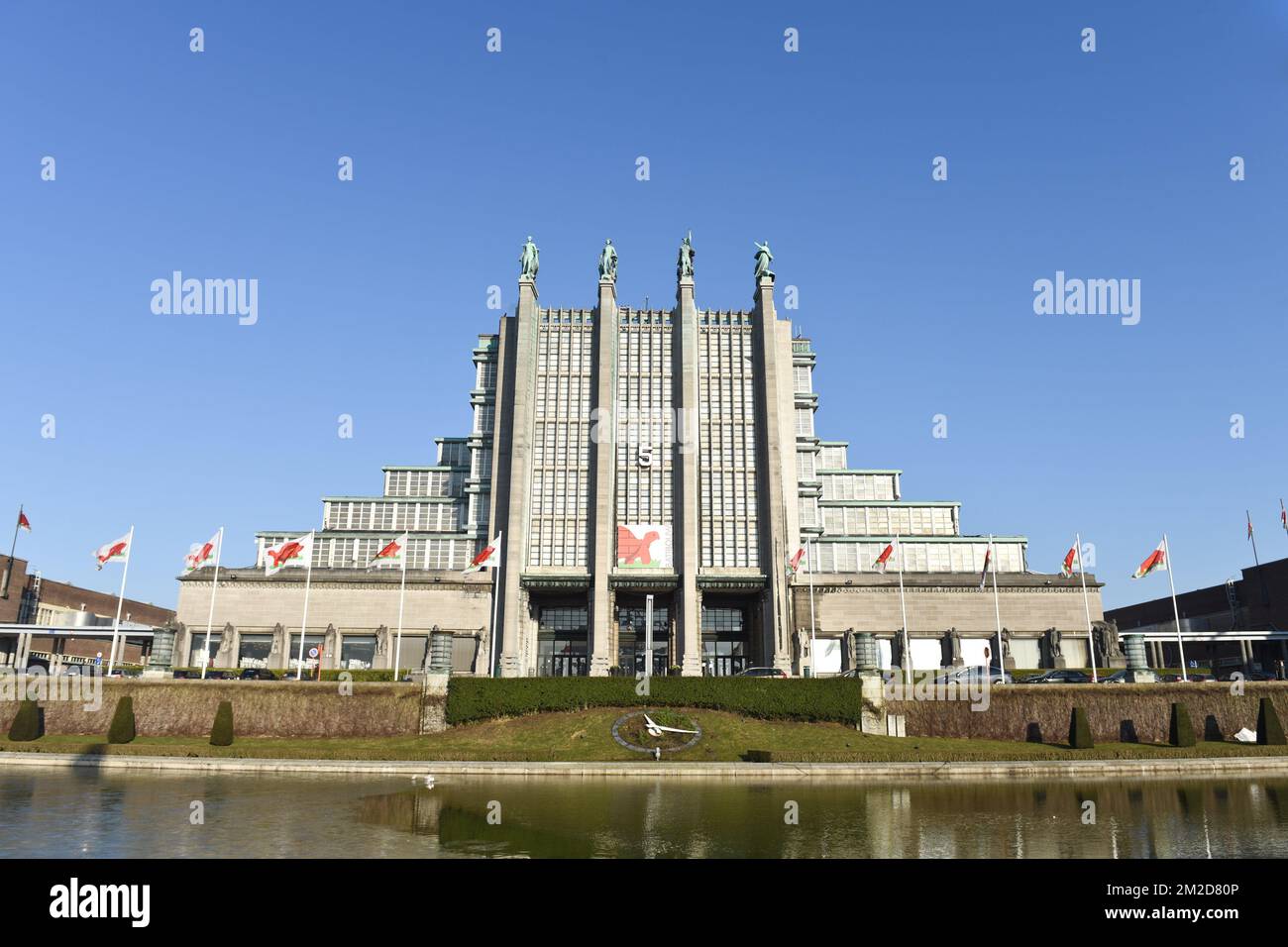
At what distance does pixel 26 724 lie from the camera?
46469mm

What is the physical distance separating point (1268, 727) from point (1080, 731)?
9951mm

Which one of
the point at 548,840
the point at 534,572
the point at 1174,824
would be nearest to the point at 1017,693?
the point at 1174,824

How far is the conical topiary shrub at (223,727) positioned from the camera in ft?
155

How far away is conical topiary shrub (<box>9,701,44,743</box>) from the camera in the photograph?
1822 inches

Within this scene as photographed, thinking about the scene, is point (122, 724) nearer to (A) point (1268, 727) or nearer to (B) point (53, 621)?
(A) point (1268, 727)

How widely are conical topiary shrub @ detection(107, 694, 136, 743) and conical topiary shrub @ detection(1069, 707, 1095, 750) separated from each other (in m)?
52.4

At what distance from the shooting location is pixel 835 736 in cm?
4912

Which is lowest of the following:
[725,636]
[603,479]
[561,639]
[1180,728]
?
[1180,728]

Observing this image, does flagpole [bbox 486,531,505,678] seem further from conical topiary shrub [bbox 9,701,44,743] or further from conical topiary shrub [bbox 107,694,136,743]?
conical topiary shrub [bbox 9,701,44,743]

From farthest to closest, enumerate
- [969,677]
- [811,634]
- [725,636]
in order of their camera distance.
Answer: [725,636]
[811,634]
[969,677]

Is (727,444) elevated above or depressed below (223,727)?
above

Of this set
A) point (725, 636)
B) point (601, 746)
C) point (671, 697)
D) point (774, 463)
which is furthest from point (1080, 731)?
point (725, 636)

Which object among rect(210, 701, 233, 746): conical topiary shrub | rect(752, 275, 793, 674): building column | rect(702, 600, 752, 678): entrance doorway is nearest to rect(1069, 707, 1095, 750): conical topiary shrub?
rect(752, 275, 793, 674): building column

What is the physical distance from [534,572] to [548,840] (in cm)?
6131
